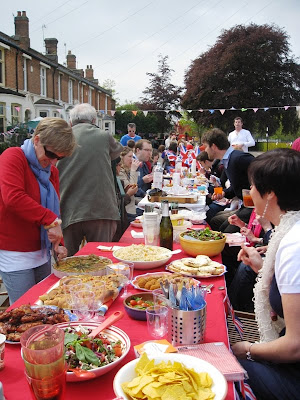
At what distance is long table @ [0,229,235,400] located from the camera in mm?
1278

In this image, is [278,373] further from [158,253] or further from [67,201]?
[67,201]

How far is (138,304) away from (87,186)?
2.09 meters

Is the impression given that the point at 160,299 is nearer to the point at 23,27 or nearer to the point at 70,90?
the point at 23,27

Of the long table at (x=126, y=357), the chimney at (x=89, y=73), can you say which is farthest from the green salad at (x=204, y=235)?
the chimney at (x=89, y=73)

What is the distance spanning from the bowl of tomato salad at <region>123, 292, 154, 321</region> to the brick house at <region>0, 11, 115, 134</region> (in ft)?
44.4

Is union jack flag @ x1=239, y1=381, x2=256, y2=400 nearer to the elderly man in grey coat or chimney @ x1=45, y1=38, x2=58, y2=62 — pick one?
the elderly man in grey coat

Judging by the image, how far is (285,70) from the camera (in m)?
28.7

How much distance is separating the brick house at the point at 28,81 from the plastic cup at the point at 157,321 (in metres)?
13.8

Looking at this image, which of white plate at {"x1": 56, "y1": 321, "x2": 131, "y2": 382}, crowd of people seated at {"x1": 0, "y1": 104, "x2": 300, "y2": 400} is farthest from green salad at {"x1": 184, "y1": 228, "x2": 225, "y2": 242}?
white plate at {"x1": 56, "y1": 321, "x2": 131, "y2": 382}

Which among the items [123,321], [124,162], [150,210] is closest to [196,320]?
[123,321]

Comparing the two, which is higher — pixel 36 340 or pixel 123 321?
pixel 36 340

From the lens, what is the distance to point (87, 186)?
379 centimetres

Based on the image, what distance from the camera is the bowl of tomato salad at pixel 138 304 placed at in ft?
5.88

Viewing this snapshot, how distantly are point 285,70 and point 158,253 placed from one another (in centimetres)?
2957
